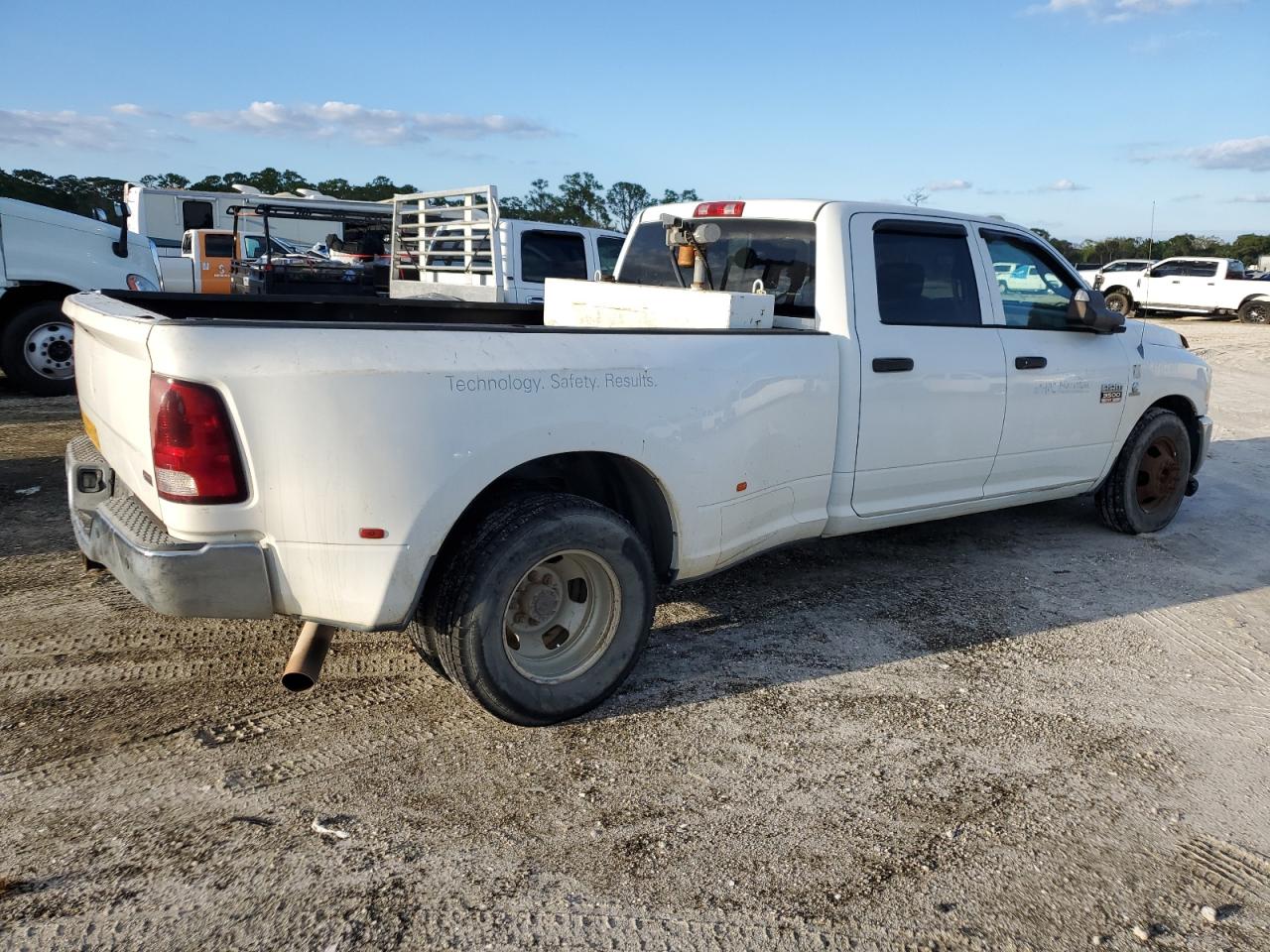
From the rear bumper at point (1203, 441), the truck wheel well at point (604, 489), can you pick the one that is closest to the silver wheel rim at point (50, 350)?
the truck wheel well at point (604, 489)

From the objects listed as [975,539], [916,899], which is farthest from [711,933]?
[975,539]

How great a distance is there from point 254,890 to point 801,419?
267cm

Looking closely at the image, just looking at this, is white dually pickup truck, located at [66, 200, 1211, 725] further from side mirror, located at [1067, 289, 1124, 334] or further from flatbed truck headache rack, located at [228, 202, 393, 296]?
flatbed truck headache rack, located at [228, 202, 393, 296]

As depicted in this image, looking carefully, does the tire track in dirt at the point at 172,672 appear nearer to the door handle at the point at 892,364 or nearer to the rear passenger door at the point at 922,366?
the rear passenger door at the point at 922,366

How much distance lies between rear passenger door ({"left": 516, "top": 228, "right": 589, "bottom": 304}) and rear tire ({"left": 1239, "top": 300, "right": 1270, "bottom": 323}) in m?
21.3

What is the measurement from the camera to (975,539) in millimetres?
6098

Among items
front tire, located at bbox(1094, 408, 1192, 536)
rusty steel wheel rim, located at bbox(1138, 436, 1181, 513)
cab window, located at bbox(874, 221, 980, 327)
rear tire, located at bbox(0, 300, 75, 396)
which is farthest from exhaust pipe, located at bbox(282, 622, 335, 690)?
rear tire, located at bbox(0, 300, 75, 396)

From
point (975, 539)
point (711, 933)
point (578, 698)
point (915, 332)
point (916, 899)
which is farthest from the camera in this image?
point (975, 539)

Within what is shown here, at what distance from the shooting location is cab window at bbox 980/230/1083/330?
523 centimetres

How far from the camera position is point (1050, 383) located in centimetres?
529

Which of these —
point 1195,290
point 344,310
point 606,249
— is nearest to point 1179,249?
point 1195,290

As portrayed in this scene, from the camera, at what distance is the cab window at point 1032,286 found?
523 cm

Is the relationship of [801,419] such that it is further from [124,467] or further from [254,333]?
[124,467]

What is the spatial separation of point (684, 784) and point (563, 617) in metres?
0.79
